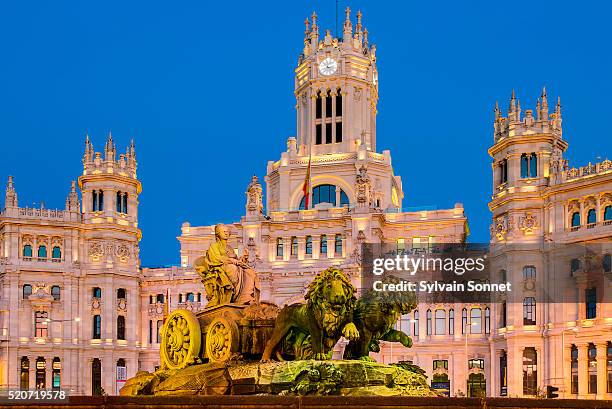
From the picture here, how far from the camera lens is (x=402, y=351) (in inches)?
3260

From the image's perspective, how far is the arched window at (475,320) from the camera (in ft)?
268

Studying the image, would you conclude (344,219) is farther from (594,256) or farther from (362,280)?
(594,256)

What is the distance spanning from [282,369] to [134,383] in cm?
430

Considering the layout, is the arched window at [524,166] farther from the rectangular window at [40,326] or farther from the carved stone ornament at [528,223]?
the rectangular window at [40,326]

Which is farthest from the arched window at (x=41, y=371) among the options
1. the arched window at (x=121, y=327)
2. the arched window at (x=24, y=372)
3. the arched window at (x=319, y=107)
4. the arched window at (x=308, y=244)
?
the arched window at (x=319, y=107)

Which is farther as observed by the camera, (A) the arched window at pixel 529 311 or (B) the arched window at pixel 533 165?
(B) the arched window at pixel 533 165

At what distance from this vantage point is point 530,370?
7031 centimetres

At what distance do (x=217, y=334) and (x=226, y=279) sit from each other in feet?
Result: 4.99

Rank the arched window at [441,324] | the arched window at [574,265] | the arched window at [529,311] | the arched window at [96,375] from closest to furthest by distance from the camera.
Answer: the arched window at [574,265] < the arched window at [529,311] < the arched window at [441,324] < the arched window at [96,375]

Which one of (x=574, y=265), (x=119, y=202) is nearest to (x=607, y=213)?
(x=574, y=265)

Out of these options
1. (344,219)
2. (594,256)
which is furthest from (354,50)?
(594,256)

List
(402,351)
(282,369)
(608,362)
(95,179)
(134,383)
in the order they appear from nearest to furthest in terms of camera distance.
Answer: (282,369) < (134,383) < (608,362) < (402,351) < (95,179)

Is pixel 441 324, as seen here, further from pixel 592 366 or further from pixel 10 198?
pixel 10 198

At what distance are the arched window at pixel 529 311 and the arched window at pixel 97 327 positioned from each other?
3725 cm
